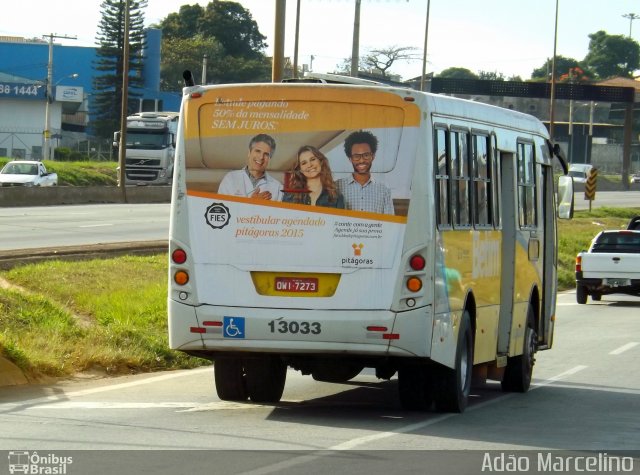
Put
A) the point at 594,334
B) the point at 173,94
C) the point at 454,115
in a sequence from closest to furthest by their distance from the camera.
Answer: the point at 454,115
the point at 594,334
the point at 173,94

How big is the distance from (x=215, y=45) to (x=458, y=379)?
368 feet

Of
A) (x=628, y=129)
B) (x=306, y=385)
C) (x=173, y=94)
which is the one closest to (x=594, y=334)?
(x=306, y=385)

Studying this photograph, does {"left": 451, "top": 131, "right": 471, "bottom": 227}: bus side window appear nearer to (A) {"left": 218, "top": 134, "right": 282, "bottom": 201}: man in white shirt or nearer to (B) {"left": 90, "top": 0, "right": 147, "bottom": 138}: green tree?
(A) {"left": 218, "top": 134, "right": 282, "bottom": 201}: man in white shirt

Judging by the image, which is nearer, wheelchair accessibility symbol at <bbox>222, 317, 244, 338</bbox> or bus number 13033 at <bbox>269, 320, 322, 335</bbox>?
bus number 13033 at <bbox>269, 320, 322, 335</bbox>

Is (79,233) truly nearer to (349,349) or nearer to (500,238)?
(500,238)

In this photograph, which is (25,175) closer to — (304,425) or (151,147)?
(151,147)

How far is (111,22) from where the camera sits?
95.6 metres

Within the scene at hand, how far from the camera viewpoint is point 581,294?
96.0 ft

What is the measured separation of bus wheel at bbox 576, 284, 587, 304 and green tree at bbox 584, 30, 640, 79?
548ft

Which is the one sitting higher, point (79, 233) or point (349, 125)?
point (349, 125)

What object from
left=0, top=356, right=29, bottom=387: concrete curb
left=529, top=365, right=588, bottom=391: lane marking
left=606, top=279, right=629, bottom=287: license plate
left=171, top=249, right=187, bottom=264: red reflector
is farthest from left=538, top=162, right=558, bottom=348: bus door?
left=606, top=279, right=629, bottom=287: license plate

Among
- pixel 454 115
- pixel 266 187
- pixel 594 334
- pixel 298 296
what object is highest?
pixel 454 115

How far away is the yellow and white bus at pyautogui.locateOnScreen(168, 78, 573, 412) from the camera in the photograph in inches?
423

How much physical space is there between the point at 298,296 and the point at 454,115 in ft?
7.32
